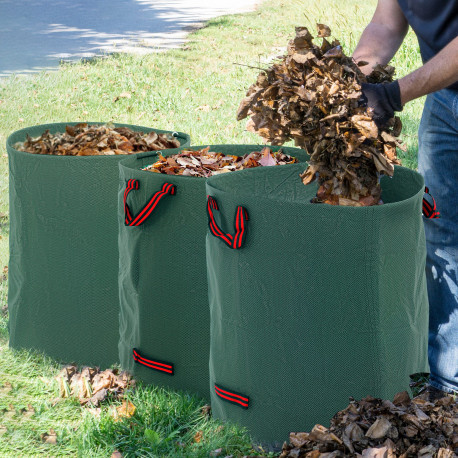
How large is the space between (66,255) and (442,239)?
1.48 m

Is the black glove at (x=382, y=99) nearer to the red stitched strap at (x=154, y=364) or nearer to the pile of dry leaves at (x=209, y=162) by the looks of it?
the pile of dry leaves at (x=209, y=162)

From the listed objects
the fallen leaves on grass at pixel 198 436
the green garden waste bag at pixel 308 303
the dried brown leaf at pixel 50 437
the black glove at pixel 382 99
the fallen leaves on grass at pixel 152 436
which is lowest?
the dried brown leaf at pixel 50 437

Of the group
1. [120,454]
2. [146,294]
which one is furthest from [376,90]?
[120,454]

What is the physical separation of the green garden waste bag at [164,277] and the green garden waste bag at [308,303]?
198mm

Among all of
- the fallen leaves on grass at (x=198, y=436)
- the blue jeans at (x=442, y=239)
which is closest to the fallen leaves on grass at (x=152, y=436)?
the fallen leaves on grass at (x=198, y=436)

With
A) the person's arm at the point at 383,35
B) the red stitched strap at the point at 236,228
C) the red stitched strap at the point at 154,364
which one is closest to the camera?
the red stitched strap at the point at 236,228

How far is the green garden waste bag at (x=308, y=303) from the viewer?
1.89 meters

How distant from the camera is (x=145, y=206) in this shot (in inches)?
90.7

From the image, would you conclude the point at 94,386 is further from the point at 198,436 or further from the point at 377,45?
the point at 377,45

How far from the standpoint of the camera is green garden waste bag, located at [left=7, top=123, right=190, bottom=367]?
2.61 meters

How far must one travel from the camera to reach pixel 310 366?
197 centimetres

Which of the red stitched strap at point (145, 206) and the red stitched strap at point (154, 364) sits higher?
the red stitched strap at point (145, 206)

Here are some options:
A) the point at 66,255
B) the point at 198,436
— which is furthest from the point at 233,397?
Result: the point at 66,255

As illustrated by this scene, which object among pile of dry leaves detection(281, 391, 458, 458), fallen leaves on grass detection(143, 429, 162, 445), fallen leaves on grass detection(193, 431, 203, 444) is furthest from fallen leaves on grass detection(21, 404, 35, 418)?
pile of dry leaves detection(281, 391, 458, 458)
